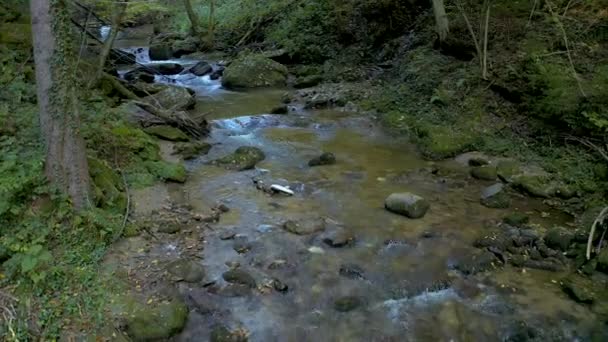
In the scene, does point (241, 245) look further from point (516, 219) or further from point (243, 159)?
point (516, 219)

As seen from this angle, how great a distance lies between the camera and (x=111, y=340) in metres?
4.50

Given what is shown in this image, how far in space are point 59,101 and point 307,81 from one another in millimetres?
9848

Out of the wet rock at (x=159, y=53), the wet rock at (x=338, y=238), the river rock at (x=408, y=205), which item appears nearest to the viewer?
the wet rock at (x=338, y=238)

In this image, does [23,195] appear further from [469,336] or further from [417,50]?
[417,50]

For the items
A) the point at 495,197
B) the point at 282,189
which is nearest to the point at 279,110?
the point at 282,189

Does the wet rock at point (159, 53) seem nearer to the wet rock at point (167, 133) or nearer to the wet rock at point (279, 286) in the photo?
the wet rock at point (167, 133)

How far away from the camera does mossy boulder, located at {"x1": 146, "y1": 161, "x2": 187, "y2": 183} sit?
7.81m

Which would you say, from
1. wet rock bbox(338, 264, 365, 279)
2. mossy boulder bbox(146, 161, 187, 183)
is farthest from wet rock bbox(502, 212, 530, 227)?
mossy boulder bbox(146, 161, 187, 183)

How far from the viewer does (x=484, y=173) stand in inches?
328

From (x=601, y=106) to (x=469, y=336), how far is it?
210 inches

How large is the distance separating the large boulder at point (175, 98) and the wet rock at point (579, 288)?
27.7 feet

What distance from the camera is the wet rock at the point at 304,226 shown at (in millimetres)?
6551

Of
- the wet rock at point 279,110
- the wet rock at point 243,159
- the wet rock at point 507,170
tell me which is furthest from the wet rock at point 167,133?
the wet rock at point 507,170


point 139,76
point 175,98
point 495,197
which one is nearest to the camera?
point 495,197
